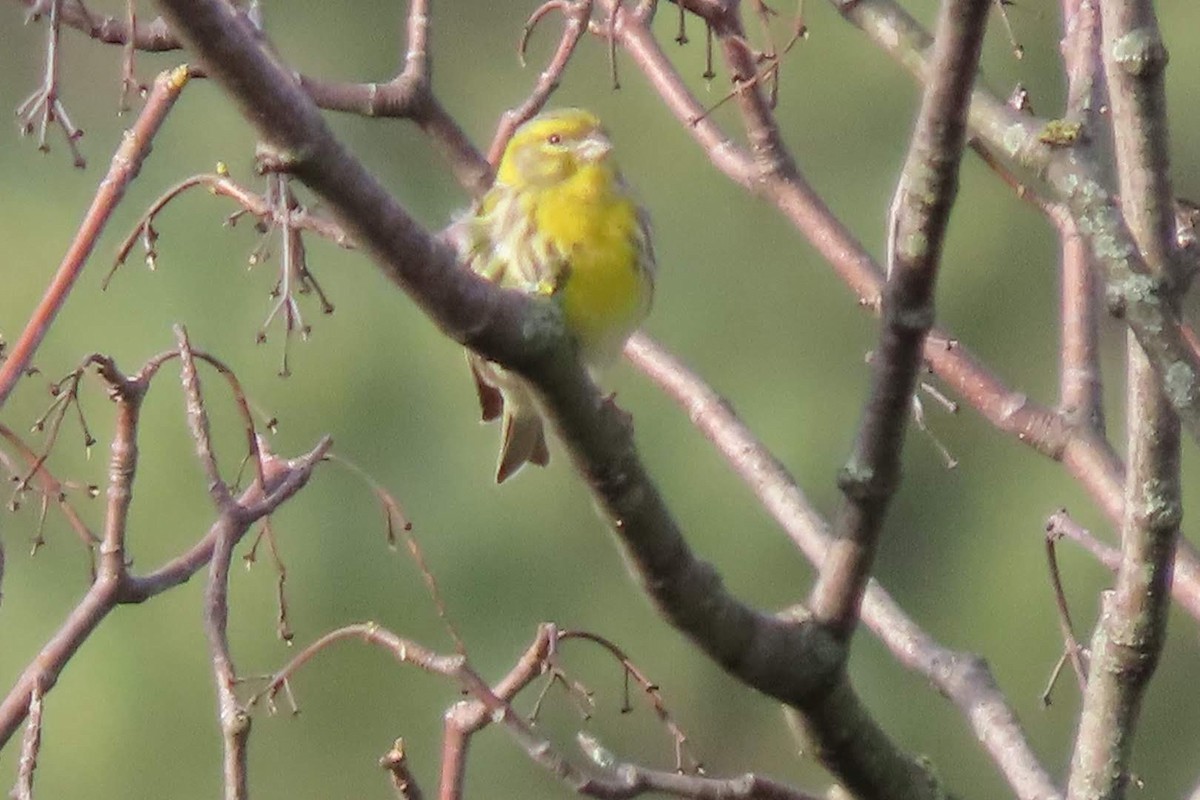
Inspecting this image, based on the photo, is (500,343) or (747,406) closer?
(500,343)

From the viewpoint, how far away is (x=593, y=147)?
6.44ft

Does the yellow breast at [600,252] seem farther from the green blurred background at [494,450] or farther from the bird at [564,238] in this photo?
the green blurred background at [494,450]

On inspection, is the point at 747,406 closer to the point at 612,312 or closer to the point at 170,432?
the point at 170,432

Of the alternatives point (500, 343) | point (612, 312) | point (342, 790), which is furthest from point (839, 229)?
point (342, 790)

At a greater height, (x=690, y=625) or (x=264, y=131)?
(x=264, y=131)

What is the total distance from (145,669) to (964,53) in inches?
174

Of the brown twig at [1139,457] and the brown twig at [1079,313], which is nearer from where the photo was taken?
the brown twig at [1139,457]

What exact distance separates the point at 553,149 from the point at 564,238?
21 centimetres

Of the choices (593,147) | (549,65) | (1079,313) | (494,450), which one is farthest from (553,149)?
(494,450)

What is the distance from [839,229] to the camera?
1.64 meters

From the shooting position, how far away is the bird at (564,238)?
5.60 ft

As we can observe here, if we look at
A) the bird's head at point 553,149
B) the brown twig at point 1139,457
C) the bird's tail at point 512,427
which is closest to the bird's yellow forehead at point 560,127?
the bird's head at point 553,149

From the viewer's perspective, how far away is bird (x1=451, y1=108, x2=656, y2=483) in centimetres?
171

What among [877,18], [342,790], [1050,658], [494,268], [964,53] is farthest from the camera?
[342,790]
